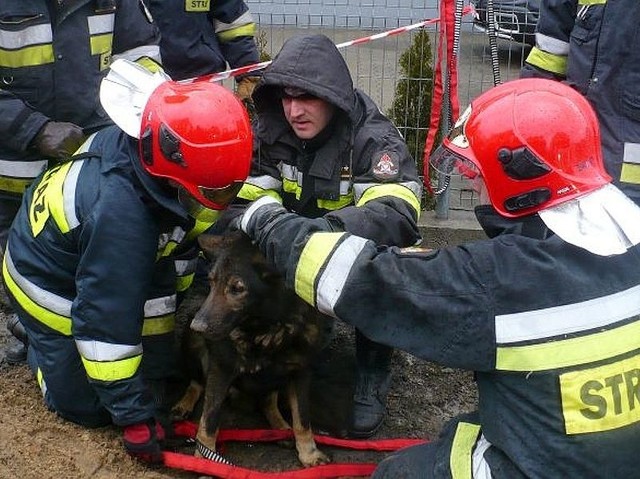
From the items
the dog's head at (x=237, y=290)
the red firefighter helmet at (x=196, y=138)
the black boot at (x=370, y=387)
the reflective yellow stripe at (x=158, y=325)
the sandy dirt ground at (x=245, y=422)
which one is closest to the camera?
the red firefighter helmet at (x=196, y=138)

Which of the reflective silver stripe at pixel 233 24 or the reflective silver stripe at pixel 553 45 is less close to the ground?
the reflective silver stripe at pixel 553 45

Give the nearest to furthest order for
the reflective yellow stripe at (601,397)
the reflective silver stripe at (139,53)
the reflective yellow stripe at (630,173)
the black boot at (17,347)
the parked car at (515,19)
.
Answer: the reflective yellow stripe at (601,397)
the reflective yellow stripe at (630,173)
the black boot at (17,347)
the reflective silver stripe at (139,53)
the parked car at (515,19)

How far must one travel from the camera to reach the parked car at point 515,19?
7.27 metres

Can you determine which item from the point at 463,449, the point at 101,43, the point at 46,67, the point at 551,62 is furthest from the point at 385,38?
the point at 463,449

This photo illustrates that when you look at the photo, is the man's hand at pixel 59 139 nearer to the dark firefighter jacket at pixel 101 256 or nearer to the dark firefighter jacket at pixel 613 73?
the dark firefighter jacket at pixel 101 256

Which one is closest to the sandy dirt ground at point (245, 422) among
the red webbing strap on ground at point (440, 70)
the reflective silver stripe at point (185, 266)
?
the reflective silver stripe at point (185, 266)

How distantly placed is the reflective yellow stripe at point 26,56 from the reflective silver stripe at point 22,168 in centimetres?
56

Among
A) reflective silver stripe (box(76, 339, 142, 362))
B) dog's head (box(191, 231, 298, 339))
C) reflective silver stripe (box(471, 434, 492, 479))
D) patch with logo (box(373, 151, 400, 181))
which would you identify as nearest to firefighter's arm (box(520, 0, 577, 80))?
patch with logo (box(373, 151, 400, 181))

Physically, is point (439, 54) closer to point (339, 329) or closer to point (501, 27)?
point (501, 27)

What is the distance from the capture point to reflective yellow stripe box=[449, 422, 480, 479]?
3.14m

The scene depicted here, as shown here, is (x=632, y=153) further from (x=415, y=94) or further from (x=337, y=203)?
(x=415, y=94)

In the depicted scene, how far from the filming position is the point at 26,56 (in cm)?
460

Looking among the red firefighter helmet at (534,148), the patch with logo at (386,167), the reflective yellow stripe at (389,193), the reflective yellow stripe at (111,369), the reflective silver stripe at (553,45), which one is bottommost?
the reflective yellow stripe at (111,369)

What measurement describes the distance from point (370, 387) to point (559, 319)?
1.95 meters
